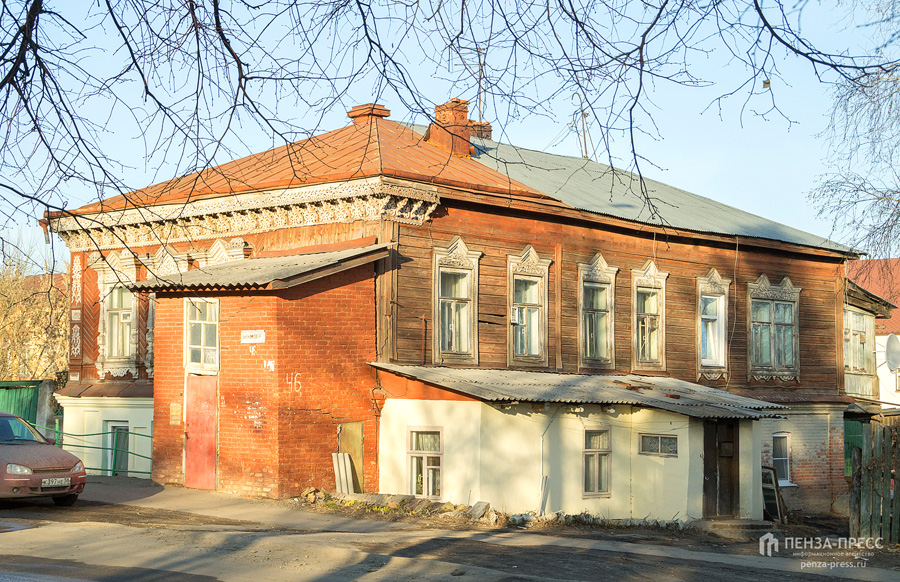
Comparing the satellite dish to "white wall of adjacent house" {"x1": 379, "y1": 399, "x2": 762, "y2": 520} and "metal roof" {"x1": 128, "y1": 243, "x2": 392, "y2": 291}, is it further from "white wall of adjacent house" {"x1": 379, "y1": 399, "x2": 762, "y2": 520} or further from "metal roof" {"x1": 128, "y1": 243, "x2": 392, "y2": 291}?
"metal roof" {"x1": 128, "y1": 243, "x2": 392, "y2": 291}

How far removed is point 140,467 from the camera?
21.9 m

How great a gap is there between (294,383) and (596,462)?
18.6ft

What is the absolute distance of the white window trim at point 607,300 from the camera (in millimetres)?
21641

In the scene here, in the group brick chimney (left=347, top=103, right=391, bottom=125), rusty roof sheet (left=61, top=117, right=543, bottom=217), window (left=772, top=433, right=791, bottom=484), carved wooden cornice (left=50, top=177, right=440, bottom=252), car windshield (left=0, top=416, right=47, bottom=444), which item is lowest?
window (left=772, top=433, right=791, bottom=484)

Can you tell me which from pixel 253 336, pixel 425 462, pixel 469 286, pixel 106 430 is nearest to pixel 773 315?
pixel 469 286

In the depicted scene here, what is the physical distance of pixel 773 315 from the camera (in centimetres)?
2612

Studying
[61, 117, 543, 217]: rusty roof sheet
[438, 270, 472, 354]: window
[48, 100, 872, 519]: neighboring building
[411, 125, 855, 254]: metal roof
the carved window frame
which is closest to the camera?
[48, 100, 872, 519]: neighboring building

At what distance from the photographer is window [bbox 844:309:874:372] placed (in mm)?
29594

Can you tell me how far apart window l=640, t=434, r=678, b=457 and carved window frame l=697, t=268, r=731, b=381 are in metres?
6.44

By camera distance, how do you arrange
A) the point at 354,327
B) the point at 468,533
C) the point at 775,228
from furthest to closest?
1. the point at 775,228
2. the point at 354,327
3. the point at 468,533

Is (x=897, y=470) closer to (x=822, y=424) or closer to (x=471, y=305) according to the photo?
(x=471, y=305)

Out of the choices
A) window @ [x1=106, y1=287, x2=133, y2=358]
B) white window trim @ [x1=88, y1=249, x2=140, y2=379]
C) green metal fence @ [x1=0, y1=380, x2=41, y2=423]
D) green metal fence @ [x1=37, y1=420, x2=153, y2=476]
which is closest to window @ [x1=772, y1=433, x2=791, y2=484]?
green metal fence @ [x1=37, y1=420, x2=153, y2=476]

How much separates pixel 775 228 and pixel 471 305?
514 inches

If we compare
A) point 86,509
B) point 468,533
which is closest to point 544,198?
point 468,533
